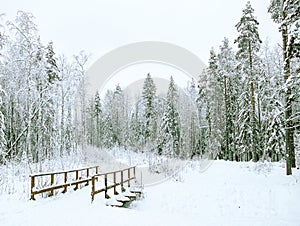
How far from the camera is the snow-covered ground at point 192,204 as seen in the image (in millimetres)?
7215

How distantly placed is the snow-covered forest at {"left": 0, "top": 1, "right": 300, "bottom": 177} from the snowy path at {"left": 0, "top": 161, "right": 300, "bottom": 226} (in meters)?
2.62

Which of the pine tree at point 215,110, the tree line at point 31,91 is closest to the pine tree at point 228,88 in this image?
the pine tree at point 215,110

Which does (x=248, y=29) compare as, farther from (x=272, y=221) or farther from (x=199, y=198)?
(x=272, y=221)

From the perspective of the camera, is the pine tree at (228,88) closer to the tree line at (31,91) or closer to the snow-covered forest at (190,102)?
the snow-covered forest at (190,102)

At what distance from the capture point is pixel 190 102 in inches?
1775

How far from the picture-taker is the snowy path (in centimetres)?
720

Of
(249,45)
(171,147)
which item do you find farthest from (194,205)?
(171,147)

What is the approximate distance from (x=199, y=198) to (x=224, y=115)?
20486 mm

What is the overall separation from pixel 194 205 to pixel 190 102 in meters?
34.7

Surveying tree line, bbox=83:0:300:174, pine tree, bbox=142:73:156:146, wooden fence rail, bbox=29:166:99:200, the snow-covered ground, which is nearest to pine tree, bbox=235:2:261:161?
tree line, bbox=83:0:300:174

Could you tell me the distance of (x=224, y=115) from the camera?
3097 cm

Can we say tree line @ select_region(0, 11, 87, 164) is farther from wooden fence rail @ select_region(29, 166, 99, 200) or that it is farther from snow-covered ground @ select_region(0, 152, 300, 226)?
snow-covered ground @ select_region(0, 152, 300, 226)

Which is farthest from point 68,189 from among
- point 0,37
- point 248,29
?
point 248,29

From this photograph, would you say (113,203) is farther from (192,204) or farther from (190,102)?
(190,102)
